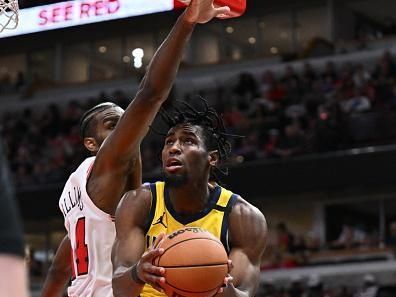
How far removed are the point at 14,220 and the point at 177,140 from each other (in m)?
3.06

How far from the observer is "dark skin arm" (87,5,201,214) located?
16.0 ft

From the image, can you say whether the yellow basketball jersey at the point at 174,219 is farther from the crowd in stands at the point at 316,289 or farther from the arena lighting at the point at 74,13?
the crowd in stands at the point at 316,289

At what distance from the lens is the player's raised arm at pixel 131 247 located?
15.1 feet

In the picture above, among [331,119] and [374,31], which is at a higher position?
[374,31]

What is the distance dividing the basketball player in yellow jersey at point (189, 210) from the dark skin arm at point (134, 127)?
7.8 inches

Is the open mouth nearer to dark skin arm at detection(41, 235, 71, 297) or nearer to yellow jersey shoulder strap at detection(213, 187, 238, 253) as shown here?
yellow jersey shoulder strap at detection(213, 187, 238, 253)

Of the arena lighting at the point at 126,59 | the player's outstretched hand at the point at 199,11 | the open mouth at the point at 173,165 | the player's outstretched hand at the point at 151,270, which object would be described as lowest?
the player's outstretched hand at the point at 151,270

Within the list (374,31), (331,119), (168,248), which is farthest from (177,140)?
(374,31)

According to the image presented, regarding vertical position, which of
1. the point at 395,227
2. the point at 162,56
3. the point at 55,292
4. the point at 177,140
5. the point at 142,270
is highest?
the point at 162,56

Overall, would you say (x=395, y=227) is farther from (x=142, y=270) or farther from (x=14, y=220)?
(x=14, y=220)

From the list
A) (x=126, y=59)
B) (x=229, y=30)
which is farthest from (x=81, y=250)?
(x=126, y=59)

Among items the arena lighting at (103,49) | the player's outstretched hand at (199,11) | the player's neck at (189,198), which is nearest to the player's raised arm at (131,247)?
the player's neck at (189,198)

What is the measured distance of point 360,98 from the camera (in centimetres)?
1839

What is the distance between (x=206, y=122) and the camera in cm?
531
